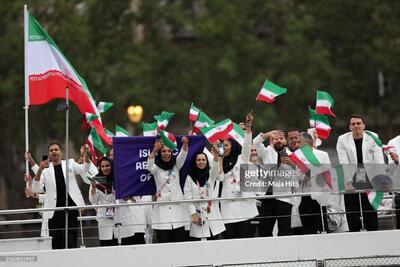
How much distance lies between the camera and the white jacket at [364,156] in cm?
1714

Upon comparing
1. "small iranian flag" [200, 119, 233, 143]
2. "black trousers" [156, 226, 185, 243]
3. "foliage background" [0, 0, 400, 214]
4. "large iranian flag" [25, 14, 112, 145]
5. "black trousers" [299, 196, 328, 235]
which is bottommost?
"black trousers" [156, 226, 185, 243]

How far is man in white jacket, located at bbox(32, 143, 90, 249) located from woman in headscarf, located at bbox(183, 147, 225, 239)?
5.36 ft

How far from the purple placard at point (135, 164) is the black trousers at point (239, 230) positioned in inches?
34.8

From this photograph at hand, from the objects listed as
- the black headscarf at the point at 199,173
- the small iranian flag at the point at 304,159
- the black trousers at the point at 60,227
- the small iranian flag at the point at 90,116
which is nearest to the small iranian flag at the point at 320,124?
the small iranian flag at the point at 304,159

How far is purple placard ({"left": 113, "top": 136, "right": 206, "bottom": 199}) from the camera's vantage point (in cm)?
1775

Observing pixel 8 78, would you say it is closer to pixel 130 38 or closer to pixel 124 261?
pixel 130 38

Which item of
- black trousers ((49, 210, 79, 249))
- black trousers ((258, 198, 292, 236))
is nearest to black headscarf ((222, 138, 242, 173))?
black trousers ((258, 198, 292, 236))

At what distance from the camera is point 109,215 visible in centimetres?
1834

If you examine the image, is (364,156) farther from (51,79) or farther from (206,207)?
(51,79)

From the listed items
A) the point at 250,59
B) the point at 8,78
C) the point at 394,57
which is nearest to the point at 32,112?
the point at 8,78

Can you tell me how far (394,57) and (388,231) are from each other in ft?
79.8

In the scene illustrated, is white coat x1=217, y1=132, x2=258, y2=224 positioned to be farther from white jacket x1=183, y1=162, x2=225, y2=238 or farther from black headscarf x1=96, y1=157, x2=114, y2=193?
black headscarf x1=96, y1=157, x2=114, y2=193

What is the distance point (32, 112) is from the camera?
39656 mm

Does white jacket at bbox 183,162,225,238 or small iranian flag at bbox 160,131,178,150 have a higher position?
small iranian flag at bbox 160,131,178,150
